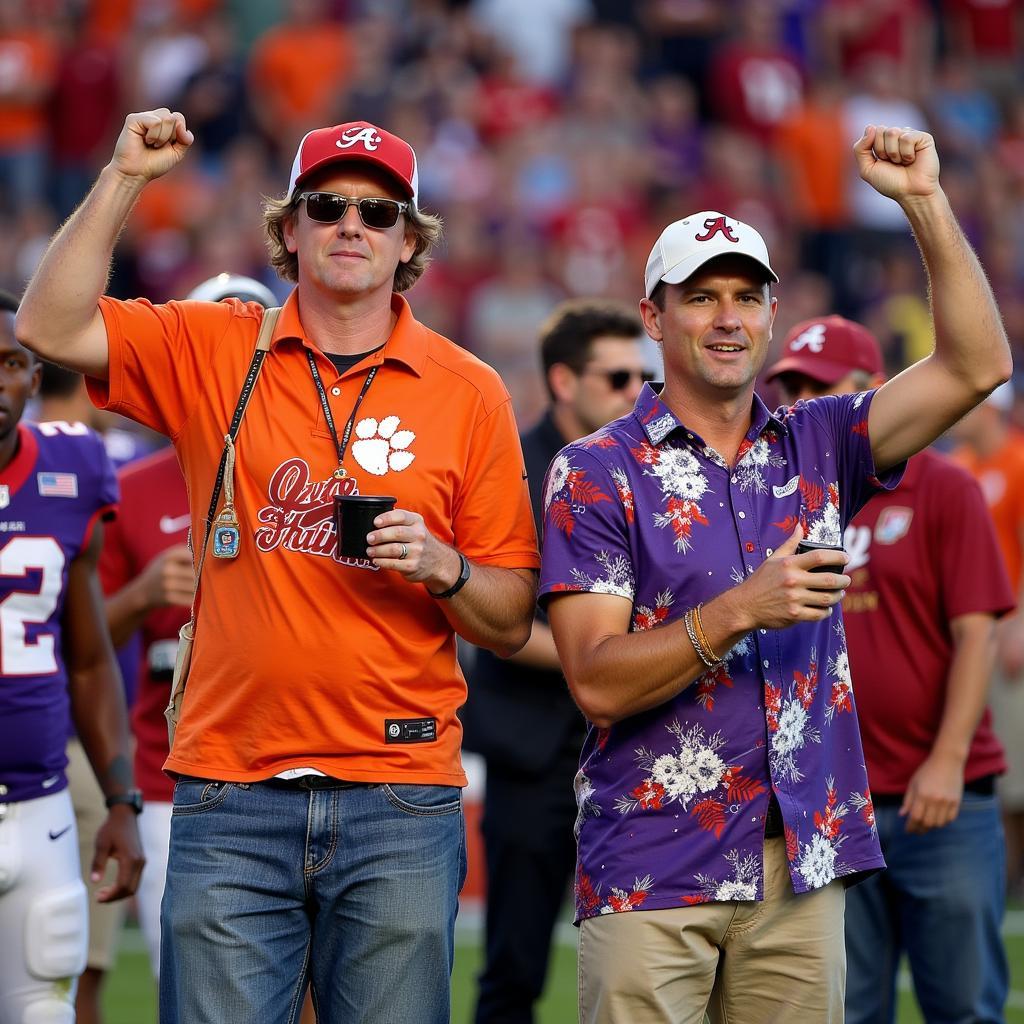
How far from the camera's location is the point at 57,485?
5234 millimetres

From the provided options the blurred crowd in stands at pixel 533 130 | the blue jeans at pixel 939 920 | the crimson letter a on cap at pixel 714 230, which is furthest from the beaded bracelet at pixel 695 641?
the blurred crowd in stands at pixel 533 130

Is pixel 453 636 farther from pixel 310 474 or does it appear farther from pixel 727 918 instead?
pixel 727 918

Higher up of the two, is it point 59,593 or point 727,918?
point 59,593

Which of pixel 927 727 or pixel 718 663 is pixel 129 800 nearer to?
pixel 718 663

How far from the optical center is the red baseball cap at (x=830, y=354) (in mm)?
5820

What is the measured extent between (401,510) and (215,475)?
1.78ft

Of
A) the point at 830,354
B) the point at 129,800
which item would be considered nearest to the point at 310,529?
the point at 129,800

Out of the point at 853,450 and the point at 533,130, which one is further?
the point at 533,130

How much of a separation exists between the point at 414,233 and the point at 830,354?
1847 millimetres

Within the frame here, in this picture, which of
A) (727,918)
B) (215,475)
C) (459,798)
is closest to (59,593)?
(215,475)

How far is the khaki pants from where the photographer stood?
13.4ft

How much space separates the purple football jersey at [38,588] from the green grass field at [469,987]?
323 centimetres

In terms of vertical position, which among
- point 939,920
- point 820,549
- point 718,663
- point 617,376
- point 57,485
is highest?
point 617,376

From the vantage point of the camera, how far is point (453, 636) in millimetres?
4309
